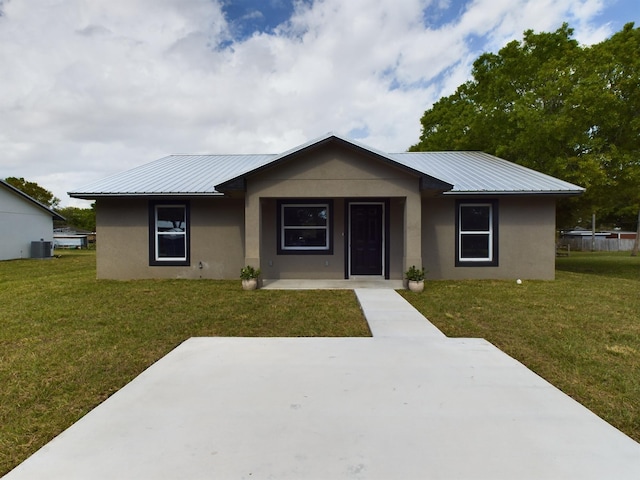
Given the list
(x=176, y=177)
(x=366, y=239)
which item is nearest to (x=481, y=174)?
(x=366, y=239)

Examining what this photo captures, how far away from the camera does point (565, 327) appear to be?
516 centimetres

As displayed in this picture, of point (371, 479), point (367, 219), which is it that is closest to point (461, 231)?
point (367, 219)

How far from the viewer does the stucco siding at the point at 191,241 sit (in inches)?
396

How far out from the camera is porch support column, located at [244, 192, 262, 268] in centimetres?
863

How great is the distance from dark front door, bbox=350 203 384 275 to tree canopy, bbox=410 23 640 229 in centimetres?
694

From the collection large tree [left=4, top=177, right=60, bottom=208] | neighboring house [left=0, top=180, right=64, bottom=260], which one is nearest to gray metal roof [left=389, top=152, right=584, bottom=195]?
neighboring house [left=0, top=180, right=64, bottom=260]

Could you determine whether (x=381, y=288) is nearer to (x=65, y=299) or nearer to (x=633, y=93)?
(x=65, y=299)

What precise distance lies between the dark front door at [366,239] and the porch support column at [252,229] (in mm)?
2932

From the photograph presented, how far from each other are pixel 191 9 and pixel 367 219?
866cm

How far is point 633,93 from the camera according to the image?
35.3 feet

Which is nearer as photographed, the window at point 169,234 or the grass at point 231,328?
the grass at point 231,328

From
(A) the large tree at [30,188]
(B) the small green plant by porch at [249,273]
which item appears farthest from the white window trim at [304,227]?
(A) the large tree at [30,188]

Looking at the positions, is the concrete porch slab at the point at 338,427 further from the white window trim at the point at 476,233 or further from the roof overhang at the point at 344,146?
the white window trim at the point at 476,233

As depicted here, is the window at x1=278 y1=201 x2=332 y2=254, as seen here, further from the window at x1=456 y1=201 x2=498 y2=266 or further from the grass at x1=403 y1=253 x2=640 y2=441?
the window at x1=456 y1=201 x2=498 y2=266
